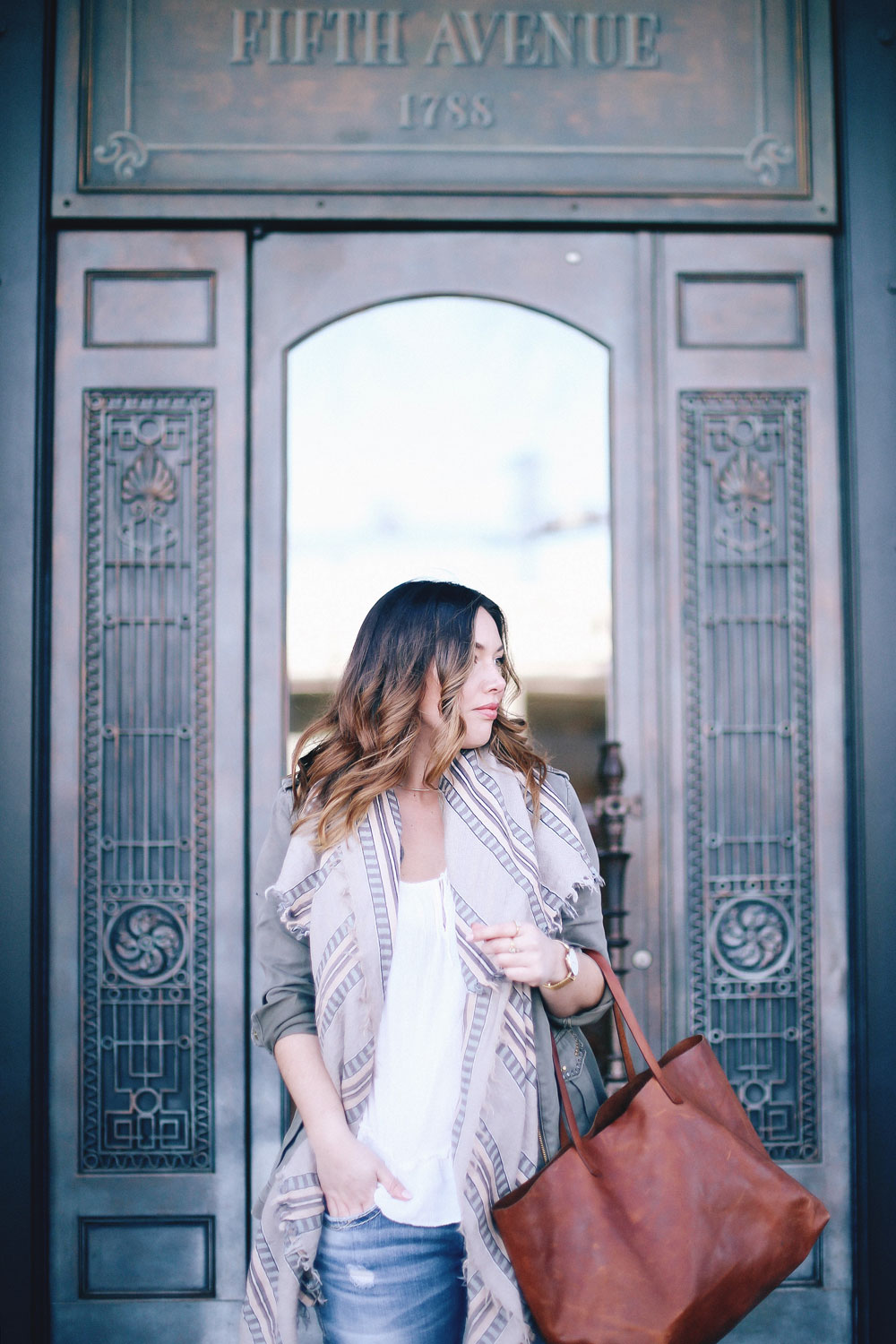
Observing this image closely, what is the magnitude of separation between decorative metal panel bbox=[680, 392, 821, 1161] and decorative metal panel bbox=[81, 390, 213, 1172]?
1267mm

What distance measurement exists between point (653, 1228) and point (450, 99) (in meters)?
2.56

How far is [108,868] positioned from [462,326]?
66.6 inches

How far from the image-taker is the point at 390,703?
1.64 m

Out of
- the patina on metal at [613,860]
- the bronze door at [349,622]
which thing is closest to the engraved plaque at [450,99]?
the bronze door at [349,622]

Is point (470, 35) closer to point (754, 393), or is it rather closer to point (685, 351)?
point (685, 351)

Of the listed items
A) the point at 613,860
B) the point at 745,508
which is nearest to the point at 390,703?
the point at 613,860

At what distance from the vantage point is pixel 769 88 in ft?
8.19

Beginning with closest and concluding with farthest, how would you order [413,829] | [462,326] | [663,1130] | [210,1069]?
1. [663,1130]
2. [413,829]
3. [210,1069]
4. [462,326]

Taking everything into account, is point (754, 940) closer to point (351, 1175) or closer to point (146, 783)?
point (351, 1175)

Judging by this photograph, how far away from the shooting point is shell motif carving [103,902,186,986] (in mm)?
2383

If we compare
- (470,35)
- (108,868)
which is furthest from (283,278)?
(108,868)

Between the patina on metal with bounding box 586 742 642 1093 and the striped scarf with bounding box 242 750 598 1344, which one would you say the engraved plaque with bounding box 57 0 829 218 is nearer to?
the patina on metal with bounding box 586 742 642 1093

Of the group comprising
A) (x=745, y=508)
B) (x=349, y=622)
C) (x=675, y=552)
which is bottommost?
(x=349, y=622)

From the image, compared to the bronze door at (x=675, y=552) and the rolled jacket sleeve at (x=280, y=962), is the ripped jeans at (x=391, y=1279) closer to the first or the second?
the rolled jacket sleeve at (x=280, y=962)
